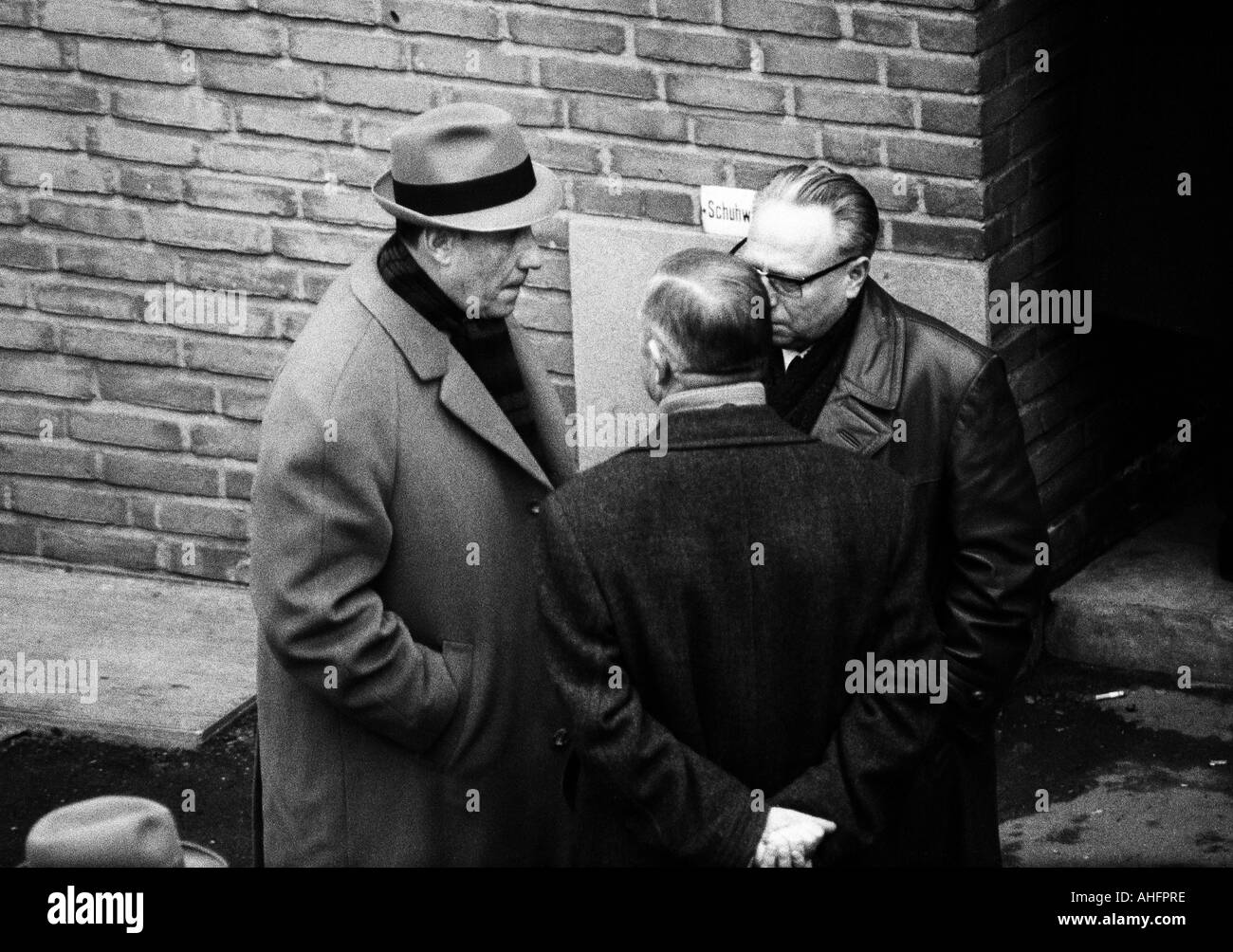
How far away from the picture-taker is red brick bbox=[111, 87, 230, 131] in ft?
18.8

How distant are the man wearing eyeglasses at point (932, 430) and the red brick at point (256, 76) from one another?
222cm

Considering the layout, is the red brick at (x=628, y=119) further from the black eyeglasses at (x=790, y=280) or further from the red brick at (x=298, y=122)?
the black eyeglasses at (x=790, y=280)

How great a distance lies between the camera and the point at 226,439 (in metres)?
6.00

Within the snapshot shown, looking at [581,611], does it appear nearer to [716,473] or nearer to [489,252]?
[716,473]

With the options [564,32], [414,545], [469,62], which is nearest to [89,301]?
[469,62]

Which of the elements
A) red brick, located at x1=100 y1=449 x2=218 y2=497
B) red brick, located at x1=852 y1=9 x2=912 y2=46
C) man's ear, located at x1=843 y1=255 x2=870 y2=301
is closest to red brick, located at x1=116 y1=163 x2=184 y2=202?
red brick, located at x1=100 y1=449 x2=218 y2=497

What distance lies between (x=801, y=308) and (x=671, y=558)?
2.69 ft

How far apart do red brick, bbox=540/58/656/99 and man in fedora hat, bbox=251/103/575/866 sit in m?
1.49

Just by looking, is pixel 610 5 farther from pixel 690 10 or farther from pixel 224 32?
pixel 224 32

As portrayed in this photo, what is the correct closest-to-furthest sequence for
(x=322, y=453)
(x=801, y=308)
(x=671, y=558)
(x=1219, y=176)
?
(x=671, y=558), (x=322, y=453), (x=801, y=308), (x=1219, y=176)

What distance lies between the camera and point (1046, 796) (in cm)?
511

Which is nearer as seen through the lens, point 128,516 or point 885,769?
point 885,769

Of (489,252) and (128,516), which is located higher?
(489,252)

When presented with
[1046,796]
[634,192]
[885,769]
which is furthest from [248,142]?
[885,769]
